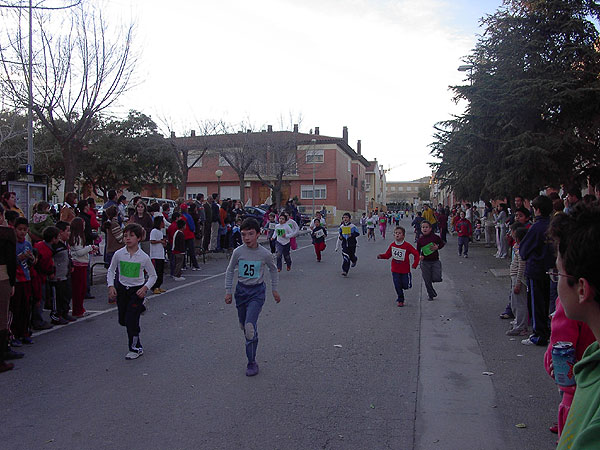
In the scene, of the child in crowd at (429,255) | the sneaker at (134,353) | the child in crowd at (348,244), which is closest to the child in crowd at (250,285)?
the sneaker at (134,353)

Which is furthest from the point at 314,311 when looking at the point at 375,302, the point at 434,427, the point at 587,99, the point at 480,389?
the point at 587,99

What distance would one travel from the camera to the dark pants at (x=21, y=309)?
23.1 ft

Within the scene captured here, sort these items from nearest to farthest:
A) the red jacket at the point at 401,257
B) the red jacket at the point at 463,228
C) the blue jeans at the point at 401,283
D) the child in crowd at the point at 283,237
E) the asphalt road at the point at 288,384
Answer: the asphalt road at the point at 288,384 < the blue jeans at the point at 401,283 < the red jacket at the point at 401,257 < the child in crowd at the point at 283,237 < the red jacket at the point at 463,228

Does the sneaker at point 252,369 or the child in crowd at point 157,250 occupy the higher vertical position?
the child in crowd at point 157,250

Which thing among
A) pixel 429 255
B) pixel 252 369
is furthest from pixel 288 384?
pixel 429 255

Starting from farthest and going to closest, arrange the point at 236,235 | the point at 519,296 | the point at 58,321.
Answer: the point at 236,235
the point at 58,321
the point at 519,296

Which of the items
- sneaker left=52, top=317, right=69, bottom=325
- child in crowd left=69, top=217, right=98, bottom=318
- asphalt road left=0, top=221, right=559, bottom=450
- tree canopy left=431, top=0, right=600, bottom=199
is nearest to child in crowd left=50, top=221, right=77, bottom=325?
sneaker left=52, top=317, right=69, bottom=325

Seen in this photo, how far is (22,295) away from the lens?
23.4ft

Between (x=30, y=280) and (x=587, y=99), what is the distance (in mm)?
14571

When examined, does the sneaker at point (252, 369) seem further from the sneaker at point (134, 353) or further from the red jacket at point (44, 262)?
the red jacket at point (44, 262)

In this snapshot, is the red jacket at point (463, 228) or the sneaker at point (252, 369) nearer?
the sneaker at point (252, 369)

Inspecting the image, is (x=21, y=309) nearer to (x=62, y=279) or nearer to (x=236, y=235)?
(x=62, y=279)

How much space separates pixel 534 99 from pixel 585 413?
50.9 feet

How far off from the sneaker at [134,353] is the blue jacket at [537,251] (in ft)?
16.4
